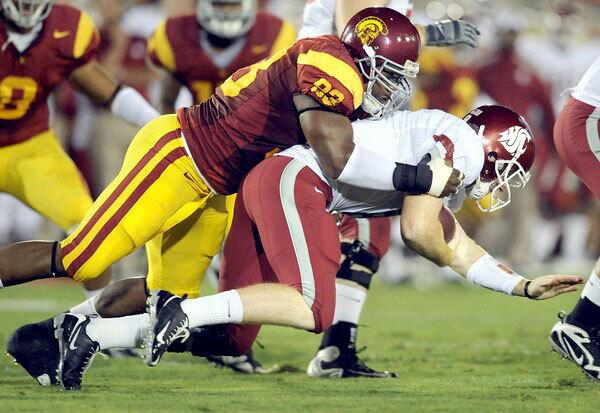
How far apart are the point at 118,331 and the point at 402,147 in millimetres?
1176

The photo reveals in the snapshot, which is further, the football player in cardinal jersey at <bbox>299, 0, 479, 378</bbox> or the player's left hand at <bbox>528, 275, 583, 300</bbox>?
the football player in cardinal jersey at <bbox>299, 0, 479, 378</bbox>

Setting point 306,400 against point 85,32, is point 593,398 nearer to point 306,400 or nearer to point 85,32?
point 306,400

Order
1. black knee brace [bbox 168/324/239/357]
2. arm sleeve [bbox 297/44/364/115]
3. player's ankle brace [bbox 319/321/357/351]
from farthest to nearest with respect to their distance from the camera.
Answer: player's ankle brace [bbox 319/321/357/351], black knee brace [bbox 168/324/239/357], arm sleeve [bbox 297/44/364/115]

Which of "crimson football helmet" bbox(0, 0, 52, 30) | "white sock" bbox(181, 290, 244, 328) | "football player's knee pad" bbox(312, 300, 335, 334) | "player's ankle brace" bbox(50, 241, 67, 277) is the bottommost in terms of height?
"football player's knee pad" bbox(312, 300, 335, 334)

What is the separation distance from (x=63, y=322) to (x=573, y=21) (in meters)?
7.72

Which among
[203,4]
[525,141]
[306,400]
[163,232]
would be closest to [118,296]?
[163,232]

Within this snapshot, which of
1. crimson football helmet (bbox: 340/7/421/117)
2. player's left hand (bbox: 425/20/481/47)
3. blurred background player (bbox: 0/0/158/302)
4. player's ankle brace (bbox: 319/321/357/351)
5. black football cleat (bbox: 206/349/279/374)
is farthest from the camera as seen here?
blurred background player (bbox: 0/0/158/302)

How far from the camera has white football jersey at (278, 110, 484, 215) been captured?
14.0 ft

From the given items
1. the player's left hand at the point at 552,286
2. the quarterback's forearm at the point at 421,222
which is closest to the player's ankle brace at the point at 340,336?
the quarterback's forearm at the point at 421,222

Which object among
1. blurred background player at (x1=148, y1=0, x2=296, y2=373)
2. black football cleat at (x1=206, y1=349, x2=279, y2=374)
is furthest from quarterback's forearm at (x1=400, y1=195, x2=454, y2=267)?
blurred background player at (x1=148, y1=0, x2=296, y2=373)

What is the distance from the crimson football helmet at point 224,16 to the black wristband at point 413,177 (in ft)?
8.12

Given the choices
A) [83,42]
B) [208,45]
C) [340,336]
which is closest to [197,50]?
[208,45]

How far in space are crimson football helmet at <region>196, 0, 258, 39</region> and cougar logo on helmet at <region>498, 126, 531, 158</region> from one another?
2370mm

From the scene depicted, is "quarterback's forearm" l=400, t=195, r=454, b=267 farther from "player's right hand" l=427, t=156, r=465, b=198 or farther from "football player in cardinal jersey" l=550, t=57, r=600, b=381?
A: "football player in cardinal jersey" l=550, t=57, r=600, b=381
